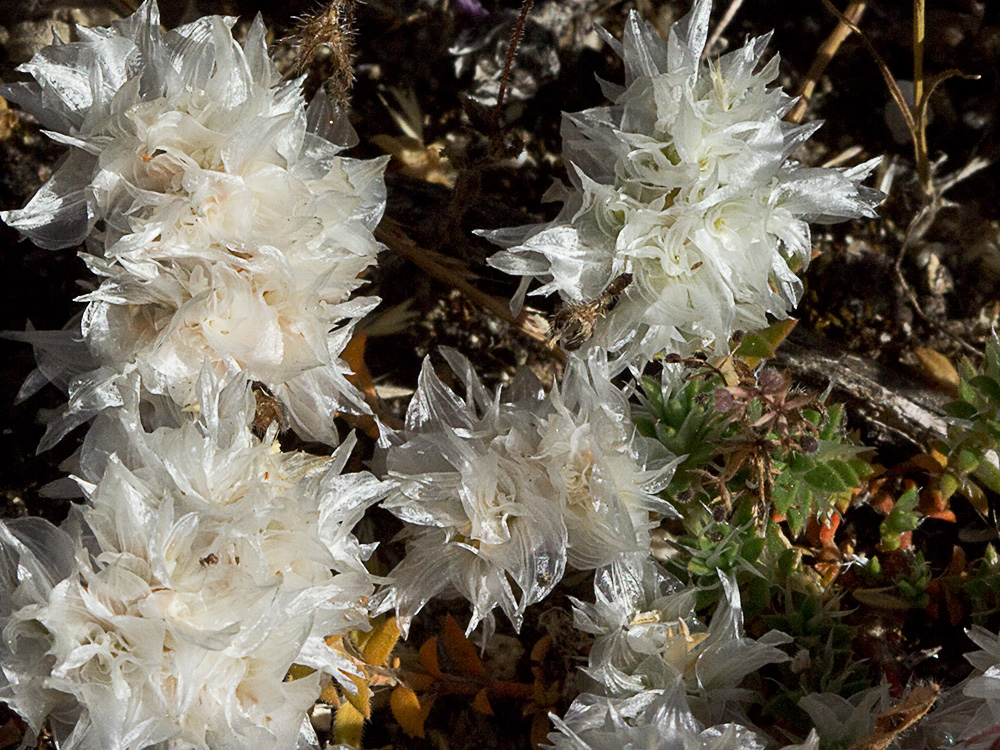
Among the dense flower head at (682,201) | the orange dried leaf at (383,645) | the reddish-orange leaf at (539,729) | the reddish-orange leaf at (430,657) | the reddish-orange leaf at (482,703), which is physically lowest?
the reddish-orange leaf at (539,729)

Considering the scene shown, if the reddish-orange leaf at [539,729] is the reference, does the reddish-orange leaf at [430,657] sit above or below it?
above

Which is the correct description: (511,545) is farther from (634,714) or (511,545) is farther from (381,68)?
(381,68)

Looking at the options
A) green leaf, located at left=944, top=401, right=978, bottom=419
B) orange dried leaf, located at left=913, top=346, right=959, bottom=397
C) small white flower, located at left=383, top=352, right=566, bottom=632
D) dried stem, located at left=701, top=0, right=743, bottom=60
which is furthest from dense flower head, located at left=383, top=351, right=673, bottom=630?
dried stem, located at left=701, top=0, right=743, bottom=60

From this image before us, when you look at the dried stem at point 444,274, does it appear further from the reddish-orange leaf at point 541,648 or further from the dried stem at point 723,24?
the dried stem at point 723,24

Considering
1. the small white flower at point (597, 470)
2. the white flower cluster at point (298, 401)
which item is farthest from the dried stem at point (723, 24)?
the small white flower at point (597, 470)

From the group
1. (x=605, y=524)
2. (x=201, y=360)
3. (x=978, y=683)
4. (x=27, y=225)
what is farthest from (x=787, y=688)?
(x=27, y=225)

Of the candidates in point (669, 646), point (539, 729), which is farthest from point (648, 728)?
point (539, 729)

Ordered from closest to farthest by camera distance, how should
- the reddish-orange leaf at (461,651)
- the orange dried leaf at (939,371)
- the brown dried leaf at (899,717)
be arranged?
1. the brown dried leaf at (899,717)
2. the reddish-orange leaf at (461,651)
3. the orange dried leaf at (939,371)
